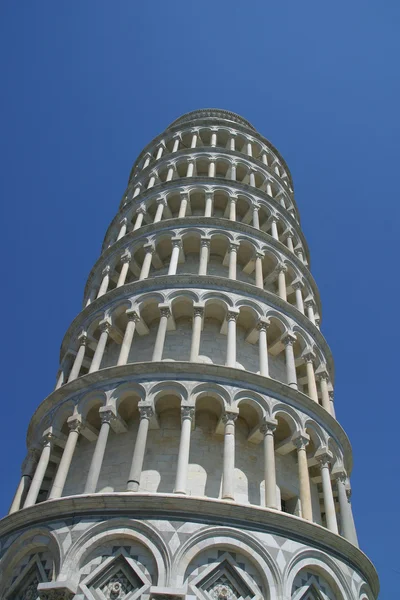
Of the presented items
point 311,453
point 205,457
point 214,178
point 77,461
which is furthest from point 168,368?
point 214,178

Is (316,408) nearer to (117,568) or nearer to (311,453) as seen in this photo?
(311,453)

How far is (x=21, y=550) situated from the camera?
12820 millimetres

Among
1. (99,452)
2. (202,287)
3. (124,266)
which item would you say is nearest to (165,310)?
(202,287)

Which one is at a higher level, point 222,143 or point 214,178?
point 222,143

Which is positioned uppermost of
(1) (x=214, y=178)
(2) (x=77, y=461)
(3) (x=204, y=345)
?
(1) (x=214, y=178)

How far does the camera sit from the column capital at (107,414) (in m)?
14.6

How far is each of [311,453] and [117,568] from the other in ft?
21.5

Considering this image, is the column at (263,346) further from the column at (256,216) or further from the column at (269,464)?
the column at (256,216)

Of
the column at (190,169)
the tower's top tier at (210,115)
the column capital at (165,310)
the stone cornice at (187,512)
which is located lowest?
the stone cornice at (187,512)

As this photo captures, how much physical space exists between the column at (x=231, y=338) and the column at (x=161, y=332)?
6.19 feet

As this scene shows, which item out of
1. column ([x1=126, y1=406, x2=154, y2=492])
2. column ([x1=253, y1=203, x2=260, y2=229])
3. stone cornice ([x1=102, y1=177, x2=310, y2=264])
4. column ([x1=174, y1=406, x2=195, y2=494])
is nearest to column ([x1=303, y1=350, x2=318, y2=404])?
column ([x1=174, y1=406, x2=195, y2=494])

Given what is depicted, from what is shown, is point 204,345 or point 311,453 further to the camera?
point 204,345

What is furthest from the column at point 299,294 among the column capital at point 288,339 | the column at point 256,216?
the column at point 256,216

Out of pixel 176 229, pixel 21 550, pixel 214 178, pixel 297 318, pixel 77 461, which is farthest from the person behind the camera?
pixel 214 178
